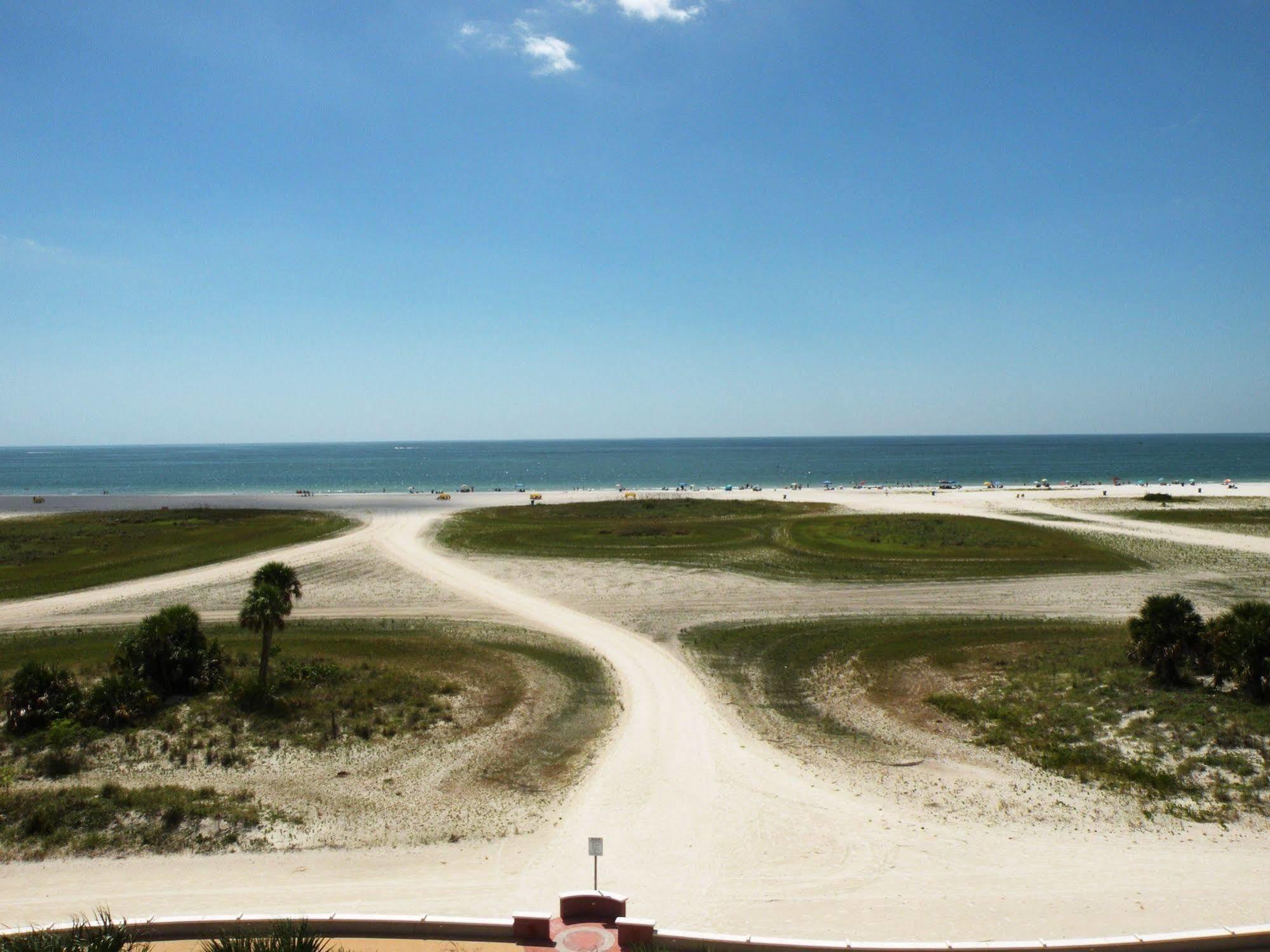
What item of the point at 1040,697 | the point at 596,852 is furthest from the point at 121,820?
the point at 1040,697

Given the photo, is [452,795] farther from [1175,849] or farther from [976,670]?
[976,670]

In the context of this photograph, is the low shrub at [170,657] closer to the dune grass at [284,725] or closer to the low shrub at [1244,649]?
the dune grass at [284,725]

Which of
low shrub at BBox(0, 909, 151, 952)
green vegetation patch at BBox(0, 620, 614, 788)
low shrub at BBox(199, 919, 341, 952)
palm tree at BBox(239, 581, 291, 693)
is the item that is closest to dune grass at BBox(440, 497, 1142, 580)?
green vegetation patch at BBox(0, 620, 614, 788)

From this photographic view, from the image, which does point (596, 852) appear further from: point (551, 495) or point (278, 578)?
point (551, 495)

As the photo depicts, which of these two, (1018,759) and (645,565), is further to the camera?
(645,565)

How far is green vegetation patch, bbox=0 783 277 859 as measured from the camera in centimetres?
1586

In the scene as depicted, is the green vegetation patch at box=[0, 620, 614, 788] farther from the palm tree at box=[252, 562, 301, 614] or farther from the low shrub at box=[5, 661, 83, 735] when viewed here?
the palm tree at box=[252, 562, 301, 614]

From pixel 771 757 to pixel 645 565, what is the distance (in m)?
30.7

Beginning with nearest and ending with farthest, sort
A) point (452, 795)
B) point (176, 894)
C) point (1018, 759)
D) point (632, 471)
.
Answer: point (176, 894) → point (452, 795) → point (1018, 759) → point (632, 471)

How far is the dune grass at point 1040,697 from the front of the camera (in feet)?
62.0

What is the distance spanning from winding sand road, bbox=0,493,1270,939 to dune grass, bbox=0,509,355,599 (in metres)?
39.4

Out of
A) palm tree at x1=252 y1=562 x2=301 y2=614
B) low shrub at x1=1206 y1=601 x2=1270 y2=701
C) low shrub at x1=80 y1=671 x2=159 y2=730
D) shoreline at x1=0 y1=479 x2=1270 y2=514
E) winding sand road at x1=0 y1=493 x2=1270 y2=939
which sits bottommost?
winding sand road at x1=0 y1=493 x2=1270 y2=939

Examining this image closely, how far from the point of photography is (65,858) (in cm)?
1541

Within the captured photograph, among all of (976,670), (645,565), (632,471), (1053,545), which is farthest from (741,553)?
(632,471)
